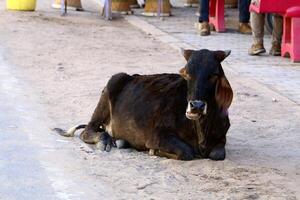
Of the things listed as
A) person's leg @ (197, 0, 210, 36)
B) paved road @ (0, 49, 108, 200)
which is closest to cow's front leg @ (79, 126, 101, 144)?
paved road @ (0, 49, 108, 200)

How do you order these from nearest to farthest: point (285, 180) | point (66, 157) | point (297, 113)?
point (285, 180)
point (66, 157)
point (297, 113)

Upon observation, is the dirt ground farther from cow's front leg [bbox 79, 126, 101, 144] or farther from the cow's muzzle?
the cow's muzzle

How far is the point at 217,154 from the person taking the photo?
288 inches

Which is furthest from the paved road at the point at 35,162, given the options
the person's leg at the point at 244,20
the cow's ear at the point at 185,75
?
the person's leg at the point at 244,20

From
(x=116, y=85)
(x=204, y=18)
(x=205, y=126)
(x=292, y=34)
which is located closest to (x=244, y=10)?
(x=204, y=18)

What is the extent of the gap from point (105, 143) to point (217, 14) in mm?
8316

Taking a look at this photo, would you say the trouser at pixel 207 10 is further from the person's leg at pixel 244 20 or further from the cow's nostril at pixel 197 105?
the cow's nostril at pixel 197 105

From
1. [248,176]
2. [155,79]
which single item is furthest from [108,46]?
[248,176]

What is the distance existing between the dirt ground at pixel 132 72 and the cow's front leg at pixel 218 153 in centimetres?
6

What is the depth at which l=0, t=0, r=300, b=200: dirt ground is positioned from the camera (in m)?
6.73

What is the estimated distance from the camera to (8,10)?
1880 centimetres

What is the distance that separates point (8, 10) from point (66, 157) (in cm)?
1171

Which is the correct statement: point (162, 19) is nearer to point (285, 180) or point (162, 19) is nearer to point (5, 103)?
point (5, 103)

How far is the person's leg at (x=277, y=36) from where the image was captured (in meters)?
13.4
